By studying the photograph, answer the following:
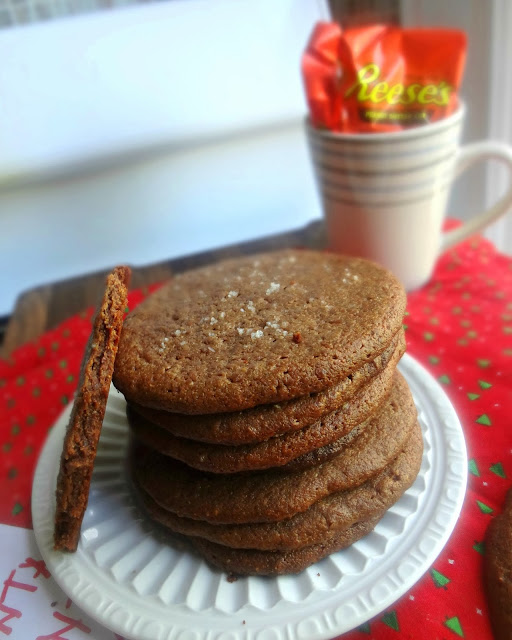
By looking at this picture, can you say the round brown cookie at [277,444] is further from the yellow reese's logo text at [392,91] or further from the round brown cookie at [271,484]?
the yellow reese's logo text at [392,91]

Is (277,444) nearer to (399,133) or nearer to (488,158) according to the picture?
(399,133)

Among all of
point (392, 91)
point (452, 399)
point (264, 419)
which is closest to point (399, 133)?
point (392, 91)

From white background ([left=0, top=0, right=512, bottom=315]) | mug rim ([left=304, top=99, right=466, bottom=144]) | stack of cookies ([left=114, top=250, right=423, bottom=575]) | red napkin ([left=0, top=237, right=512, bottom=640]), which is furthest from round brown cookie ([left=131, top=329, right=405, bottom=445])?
white background ([left=0, top=0, right=512, bottom=315])

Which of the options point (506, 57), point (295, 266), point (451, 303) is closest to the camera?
point (295, 266)

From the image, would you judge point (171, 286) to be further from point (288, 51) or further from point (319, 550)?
point (288, 51)

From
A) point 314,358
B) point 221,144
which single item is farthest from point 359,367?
point 221,144
